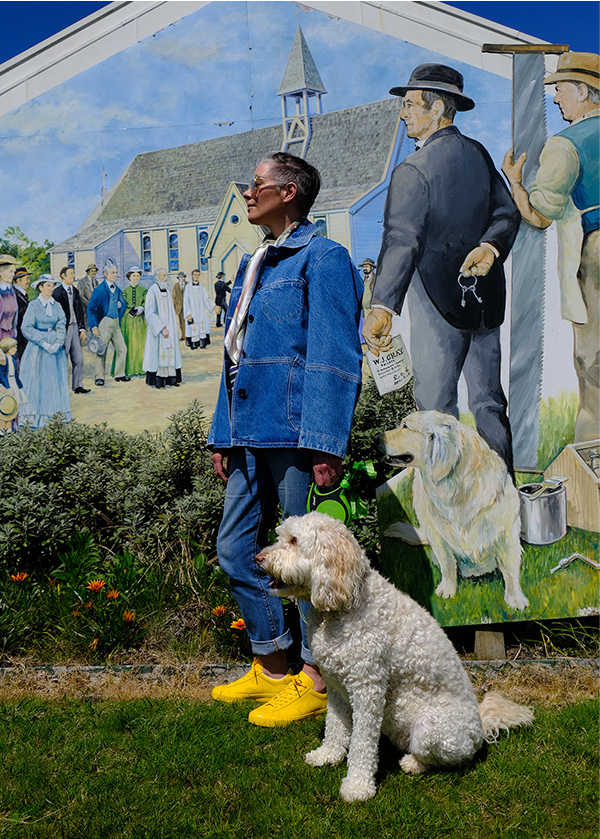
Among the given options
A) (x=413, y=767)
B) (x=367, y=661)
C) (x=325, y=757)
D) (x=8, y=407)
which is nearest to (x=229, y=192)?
(x=8, y=407)

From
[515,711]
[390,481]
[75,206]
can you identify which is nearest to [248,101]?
[75,206]

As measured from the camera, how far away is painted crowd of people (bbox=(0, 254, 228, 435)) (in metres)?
5.53

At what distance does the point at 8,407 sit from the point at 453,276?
11.1ft

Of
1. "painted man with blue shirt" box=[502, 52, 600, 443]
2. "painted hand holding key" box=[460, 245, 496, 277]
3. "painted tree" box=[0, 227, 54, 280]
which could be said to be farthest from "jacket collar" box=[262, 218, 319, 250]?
"painted tree" box=[0, 227, 54, 280]

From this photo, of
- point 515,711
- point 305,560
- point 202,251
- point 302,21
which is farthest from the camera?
point 202,251

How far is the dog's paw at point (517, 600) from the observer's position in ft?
14.0

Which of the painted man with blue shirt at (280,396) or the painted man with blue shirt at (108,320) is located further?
the painted man with blue shirt at (108,320)

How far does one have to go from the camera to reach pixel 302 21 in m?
5.15

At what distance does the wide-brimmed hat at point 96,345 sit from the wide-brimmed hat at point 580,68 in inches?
138

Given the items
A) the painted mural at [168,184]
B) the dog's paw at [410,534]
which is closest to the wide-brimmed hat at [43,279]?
the painted mural at [168,184]

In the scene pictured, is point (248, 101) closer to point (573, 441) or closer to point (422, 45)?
point (422, 45)

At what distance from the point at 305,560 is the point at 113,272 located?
352 centimetres

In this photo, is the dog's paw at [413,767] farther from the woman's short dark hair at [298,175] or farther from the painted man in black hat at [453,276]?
the woman's short dark hair at [298,175]

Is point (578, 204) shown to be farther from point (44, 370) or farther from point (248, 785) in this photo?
point (44, 370)
